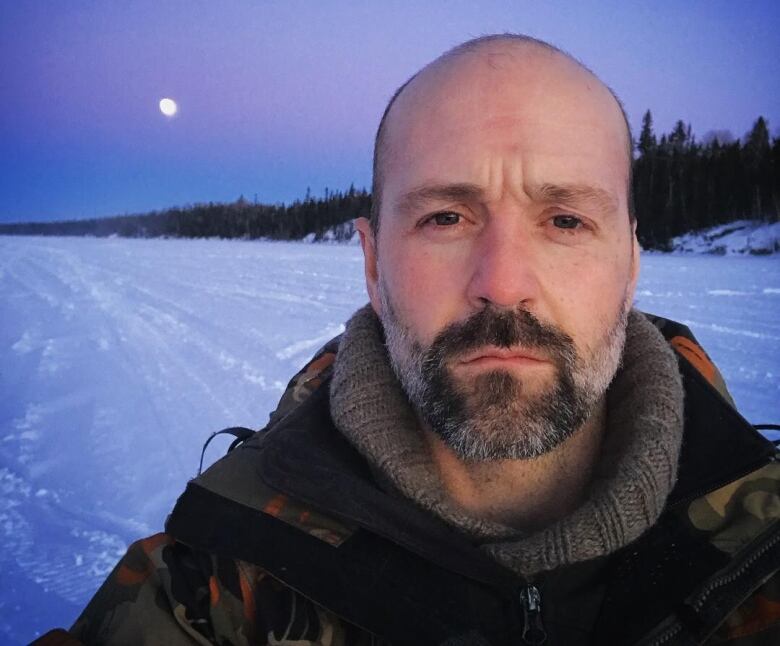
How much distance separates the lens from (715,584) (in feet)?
3.87

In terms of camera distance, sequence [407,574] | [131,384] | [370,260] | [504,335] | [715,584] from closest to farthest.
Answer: [715,584] → [407,574] → [504,335] → [370,260] → [131,384]

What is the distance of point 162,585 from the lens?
4.66 feet

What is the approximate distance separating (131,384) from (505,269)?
475cm

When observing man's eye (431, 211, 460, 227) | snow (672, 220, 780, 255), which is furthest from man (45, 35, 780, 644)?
snow (672, 220, 780, 255)

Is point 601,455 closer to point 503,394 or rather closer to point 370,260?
point 503,394

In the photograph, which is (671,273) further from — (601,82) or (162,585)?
(162,585)

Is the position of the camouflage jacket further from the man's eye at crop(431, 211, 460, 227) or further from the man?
the man's eye at crop(431, 211, 460, 227)

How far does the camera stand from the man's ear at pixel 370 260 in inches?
74.0

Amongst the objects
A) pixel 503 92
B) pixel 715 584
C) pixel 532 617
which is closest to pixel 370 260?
pixel 503 92

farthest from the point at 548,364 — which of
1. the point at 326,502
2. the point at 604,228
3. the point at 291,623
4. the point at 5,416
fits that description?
the point at 5,416

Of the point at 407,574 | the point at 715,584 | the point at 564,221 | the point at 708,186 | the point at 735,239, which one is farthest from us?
the point at 708,186

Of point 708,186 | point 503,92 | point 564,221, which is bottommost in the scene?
point 564,221

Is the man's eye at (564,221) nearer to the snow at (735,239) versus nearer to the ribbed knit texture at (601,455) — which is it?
the ribbed knit texture at (601,455)

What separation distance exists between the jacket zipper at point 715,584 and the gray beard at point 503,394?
0.46m
